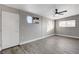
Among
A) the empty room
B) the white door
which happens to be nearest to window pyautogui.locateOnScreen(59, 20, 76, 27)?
the empty room

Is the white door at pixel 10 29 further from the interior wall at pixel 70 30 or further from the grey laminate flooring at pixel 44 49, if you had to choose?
the interior wall at pixel 70 30

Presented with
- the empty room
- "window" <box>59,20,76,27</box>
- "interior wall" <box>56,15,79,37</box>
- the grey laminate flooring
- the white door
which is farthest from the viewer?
"window" <box>59,20,76,27</box>

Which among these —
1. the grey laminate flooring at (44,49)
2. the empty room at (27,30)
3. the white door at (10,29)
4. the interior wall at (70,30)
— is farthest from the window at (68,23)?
the white door at (10,29)

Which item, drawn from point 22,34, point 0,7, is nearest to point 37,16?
point 22,34

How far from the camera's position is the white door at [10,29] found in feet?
10.5

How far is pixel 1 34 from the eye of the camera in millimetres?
3061

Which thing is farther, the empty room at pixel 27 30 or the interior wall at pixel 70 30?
the interior wall at pixel 70 30

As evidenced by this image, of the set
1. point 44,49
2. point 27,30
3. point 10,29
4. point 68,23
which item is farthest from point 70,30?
point 10,29

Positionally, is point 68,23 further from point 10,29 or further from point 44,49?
point 10,29

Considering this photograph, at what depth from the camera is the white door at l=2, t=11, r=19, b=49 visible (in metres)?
3.19

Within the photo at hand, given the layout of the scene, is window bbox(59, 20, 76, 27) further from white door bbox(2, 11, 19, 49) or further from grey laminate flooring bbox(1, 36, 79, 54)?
white door bbox(2, 11, 19, 49)

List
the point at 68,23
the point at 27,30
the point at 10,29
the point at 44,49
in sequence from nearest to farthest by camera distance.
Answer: the point at 44,49 → the point at 10,29 → the point at 27,30 → the point at 68,23

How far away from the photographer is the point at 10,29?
3.46 m
